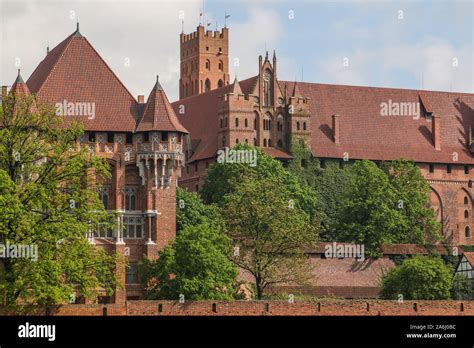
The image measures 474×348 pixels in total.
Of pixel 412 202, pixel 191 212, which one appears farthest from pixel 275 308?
pixel 412 202

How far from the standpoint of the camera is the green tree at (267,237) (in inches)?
3327

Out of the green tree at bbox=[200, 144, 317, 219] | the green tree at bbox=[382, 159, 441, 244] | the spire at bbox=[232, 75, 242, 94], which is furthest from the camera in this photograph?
the spire at bbox=[232, 75, 242, 94]

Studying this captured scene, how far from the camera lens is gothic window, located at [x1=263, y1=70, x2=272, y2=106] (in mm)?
119500

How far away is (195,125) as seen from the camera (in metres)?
123

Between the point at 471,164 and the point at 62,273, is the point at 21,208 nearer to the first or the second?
the point at 62,273

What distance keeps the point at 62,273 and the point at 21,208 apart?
354 cm

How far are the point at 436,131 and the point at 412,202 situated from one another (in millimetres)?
20555

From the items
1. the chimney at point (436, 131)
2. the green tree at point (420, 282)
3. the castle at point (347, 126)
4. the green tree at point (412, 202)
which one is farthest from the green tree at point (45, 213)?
the chimney at point (436, 131)

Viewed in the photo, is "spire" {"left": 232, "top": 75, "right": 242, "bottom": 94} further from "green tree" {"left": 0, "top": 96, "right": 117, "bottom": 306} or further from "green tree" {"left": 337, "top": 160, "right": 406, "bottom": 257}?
"green tree" {"left": 0, "top": 96, "right": 117, "bottom": 306}

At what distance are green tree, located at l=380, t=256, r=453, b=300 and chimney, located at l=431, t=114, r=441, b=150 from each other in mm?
41098

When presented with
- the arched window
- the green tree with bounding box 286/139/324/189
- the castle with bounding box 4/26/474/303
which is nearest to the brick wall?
the castle with bounding box 4/26/474/303

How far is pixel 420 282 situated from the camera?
282 ft

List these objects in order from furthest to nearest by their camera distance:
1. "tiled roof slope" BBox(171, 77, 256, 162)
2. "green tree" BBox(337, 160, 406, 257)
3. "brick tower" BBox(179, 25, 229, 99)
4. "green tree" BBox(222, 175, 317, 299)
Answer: "brick tower" BBox(179, 25, 229, 99) < "tiled roof slope" BBox(171, 77, 256, 162) < "green tree" BBox(337, 160, 406, 257) < "green tree" BBox(222, 175, 317, 299)
